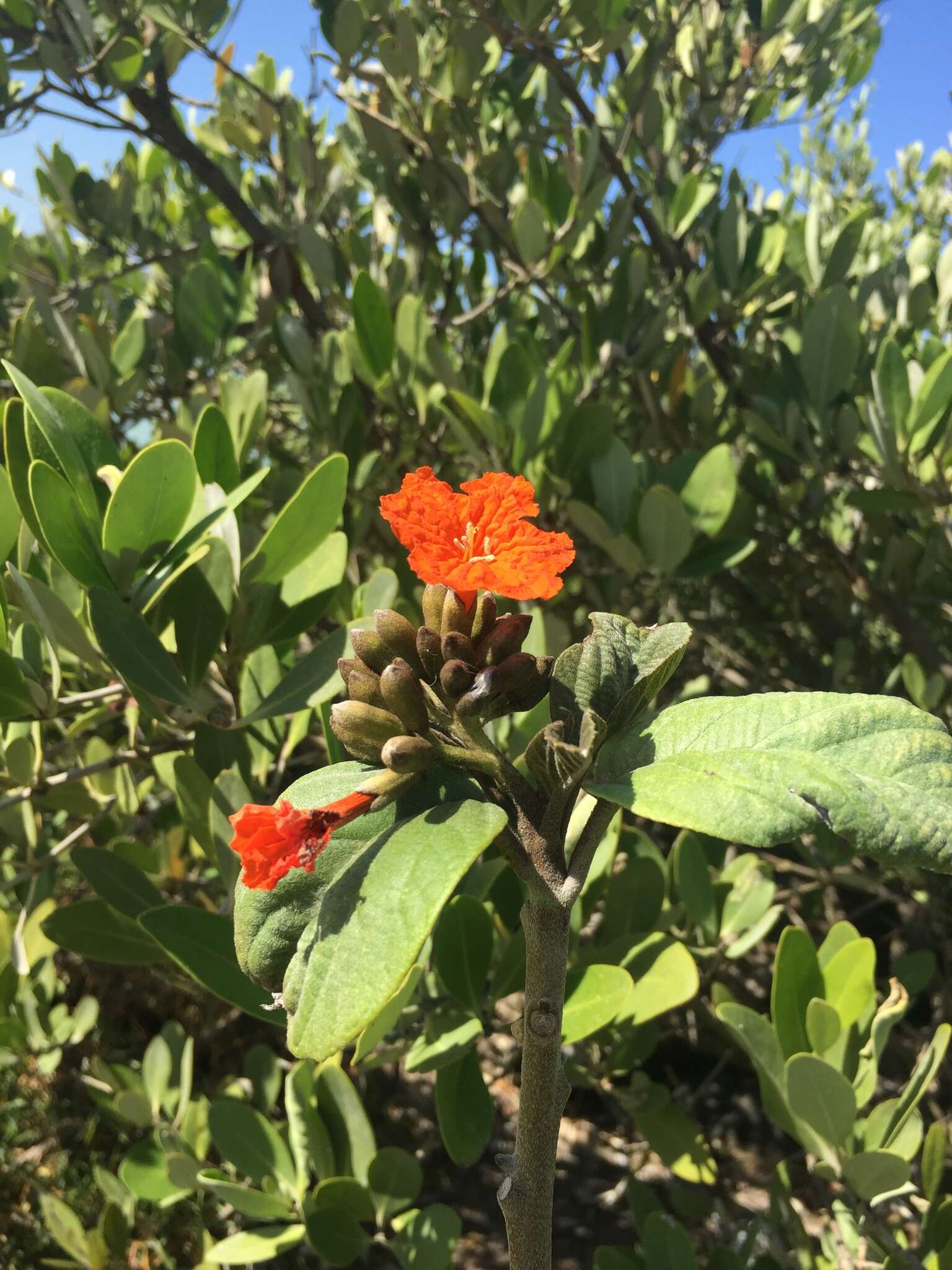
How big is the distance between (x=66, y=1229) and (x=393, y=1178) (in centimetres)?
95

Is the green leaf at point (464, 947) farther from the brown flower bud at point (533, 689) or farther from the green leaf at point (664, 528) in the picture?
the green leaf at point (664, 528)

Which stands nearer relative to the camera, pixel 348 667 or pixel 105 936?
pixel 348 667

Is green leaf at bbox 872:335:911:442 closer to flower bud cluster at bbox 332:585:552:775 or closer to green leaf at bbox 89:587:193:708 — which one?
flower bud cluster at bbox 332:585:552:775

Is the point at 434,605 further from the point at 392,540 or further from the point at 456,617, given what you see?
the point at 392,540

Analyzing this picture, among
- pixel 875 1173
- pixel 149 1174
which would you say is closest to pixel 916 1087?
pixel 875 1173

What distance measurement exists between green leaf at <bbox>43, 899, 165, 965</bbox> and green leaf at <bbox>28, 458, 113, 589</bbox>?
54cm

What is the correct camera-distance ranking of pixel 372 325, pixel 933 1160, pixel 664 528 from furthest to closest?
pixel 372 325
pixel 664 528
pixel 933 1160

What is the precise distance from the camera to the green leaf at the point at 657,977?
124 cm

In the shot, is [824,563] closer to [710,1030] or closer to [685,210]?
[685,210]

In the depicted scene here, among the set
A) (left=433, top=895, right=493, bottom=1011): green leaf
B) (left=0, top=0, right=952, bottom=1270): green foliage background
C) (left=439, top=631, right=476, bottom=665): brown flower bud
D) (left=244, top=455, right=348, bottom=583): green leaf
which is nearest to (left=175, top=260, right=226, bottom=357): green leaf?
(left=0, top=0, right=952, bottom=1270): green foliage background

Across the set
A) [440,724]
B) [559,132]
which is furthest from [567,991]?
[559,132]

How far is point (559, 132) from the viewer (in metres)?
2.70

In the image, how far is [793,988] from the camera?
125 cm

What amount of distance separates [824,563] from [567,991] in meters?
1.65
